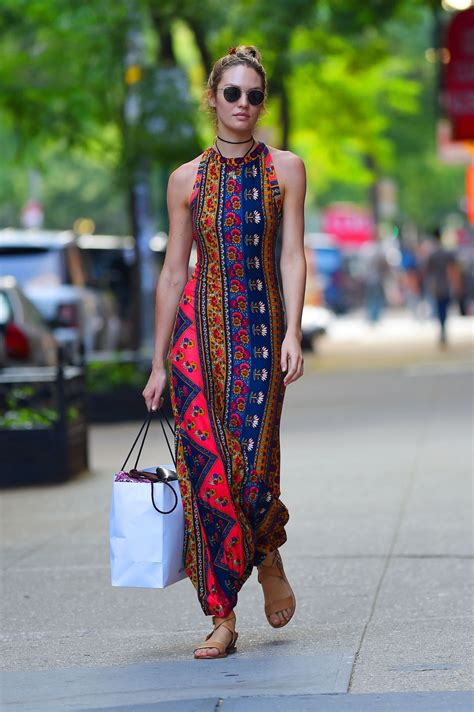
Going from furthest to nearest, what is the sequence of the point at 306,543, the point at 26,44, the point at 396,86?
1. the point at 396,86
2. the point at 26,44
3. the point at 306,543

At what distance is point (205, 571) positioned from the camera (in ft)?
18.5

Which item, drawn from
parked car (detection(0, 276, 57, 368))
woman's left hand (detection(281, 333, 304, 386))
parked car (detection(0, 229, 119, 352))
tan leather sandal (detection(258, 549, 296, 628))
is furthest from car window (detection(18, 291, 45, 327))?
woman's left hand (detection(281, 333, 304, 386))

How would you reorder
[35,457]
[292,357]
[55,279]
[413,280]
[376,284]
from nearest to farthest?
[292,357] → [35,457] → [55,279] → [376,284] → [413,280]

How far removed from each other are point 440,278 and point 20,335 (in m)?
12.3

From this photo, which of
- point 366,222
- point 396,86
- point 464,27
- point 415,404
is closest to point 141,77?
point 415,404

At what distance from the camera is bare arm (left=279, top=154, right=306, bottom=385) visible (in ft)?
18.5

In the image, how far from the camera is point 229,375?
5641 millimetres

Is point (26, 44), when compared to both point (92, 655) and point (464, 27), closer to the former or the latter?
point (464, 27)

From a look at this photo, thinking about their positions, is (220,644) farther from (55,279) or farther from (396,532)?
(55,279)

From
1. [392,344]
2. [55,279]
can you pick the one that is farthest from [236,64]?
[392,344]

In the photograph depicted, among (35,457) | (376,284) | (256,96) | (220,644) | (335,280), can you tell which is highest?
(256,96)

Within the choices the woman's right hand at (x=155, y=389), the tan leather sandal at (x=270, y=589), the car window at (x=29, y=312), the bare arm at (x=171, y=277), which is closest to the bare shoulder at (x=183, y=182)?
the bare arm at (x=171, y=277)

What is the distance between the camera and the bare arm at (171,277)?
18.8 feet

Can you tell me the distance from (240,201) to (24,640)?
1.75 meters
